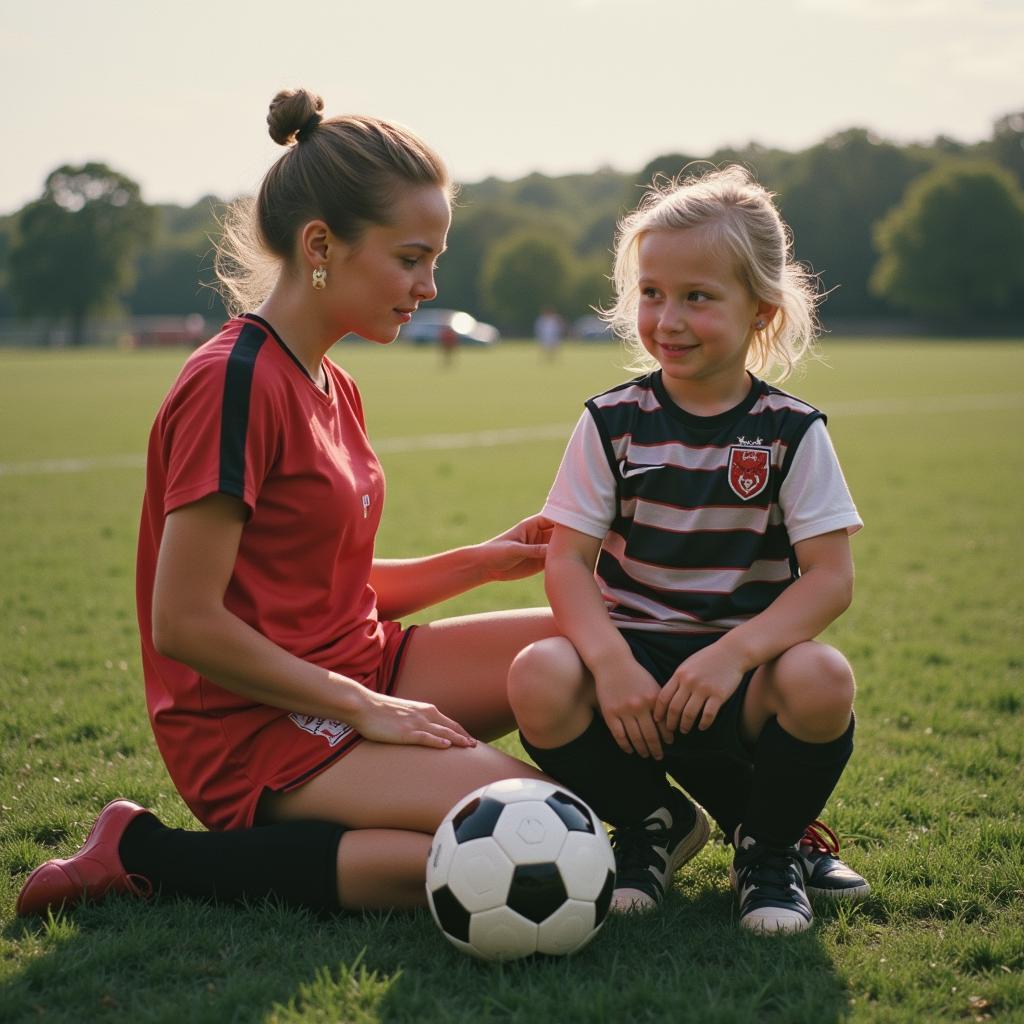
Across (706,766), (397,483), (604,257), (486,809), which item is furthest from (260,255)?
(604,257)

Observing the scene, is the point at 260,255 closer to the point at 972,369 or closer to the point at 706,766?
the point at 706,766

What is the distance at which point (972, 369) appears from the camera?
114 ft

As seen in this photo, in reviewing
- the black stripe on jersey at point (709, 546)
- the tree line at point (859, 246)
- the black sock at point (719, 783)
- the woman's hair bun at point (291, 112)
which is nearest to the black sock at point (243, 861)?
the black sock at point (719, 783)

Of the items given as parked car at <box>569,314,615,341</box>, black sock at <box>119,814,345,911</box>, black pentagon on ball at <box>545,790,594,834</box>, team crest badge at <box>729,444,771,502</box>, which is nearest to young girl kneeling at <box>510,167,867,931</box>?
team crest badge at <box>729,444,771,502</box>

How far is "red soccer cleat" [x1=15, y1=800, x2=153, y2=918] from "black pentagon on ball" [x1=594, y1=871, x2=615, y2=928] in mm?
1216

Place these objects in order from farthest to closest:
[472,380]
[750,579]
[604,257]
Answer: [604,257] → [472,380] → [750,579]

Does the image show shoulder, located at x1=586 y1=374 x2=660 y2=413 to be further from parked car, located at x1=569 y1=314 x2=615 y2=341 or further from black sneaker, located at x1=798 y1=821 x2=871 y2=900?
parked car, located at x1=569 y1=314 x2=615 y2=341

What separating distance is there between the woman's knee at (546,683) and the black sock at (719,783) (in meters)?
0.46

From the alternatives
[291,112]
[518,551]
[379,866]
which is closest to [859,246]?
[518,551]

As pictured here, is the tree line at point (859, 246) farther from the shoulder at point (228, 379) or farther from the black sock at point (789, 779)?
the black sock at point (789, 779)

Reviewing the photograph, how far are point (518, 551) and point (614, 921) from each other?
4.17 feet

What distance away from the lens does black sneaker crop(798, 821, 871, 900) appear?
3.20m

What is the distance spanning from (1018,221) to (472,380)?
65192mm

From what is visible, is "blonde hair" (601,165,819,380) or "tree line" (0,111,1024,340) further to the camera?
"tree line" (0,111,1024,340)
